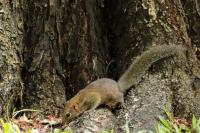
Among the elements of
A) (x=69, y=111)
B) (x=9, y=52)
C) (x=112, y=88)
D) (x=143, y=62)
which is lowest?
(x=69, y=111)

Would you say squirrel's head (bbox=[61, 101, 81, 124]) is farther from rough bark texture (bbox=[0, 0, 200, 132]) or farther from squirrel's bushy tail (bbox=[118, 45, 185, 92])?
squirrel's bushy tail (bbox=[118, 45, 185, 92])

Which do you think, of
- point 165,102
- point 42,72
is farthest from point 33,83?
point 165,102

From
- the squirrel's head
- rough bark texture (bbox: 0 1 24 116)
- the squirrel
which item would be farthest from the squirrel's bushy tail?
rough bark texture (bbox: 0 1 24 116)

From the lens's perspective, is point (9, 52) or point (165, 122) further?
point (9, 52)

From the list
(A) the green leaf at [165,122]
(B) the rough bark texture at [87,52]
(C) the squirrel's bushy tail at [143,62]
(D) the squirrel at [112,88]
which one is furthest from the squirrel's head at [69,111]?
(A) the green leaf at [165,122]

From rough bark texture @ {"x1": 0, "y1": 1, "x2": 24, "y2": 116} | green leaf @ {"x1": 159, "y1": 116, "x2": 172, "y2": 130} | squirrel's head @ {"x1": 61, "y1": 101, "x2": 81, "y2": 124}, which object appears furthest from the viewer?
squirrel's head @ {"x1": 61, "y1": 101, "x2": 81, "y2": 124}

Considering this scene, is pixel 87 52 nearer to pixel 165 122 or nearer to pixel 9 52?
pixel 9 52

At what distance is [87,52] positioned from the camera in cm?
621

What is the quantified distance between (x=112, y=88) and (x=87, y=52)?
52 centimetres

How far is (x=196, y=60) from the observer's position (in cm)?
615

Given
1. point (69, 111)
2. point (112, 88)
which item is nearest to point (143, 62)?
point (112, 88)

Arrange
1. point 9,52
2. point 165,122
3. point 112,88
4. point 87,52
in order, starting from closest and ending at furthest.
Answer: point 165,122, point 9,52, point 112,88, point 87,52

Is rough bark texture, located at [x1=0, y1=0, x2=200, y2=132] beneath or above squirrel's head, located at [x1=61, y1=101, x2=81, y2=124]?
above

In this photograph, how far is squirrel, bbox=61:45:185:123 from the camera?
583 centimetres
